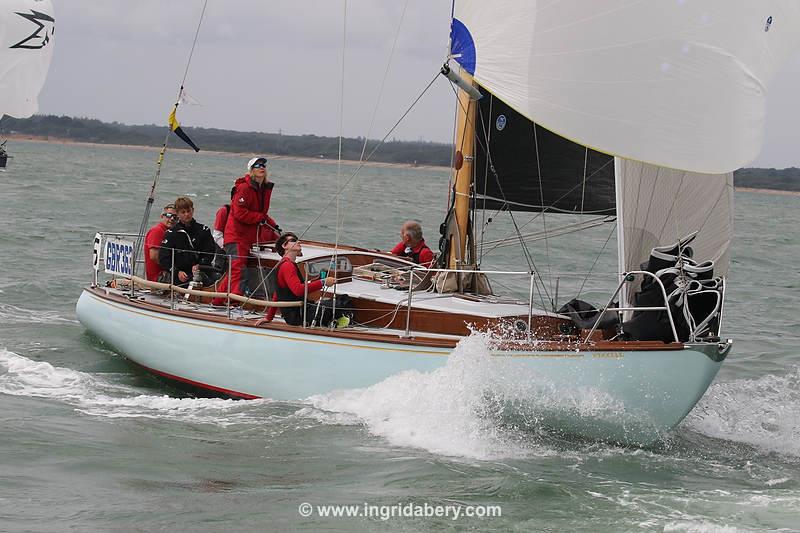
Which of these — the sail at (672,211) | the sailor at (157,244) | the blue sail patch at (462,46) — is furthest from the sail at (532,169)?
the sailor at (157,244)

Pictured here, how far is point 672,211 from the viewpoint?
8383 millimetres

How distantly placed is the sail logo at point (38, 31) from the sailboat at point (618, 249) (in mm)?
27052

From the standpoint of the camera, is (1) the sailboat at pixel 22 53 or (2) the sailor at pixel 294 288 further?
Answer: (1) the sailboat at pixel 22 53

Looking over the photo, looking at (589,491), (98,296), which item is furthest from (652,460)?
(98,296)

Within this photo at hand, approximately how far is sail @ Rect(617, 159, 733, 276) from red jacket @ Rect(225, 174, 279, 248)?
11.2 ft

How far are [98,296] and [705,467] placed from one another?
250 inches

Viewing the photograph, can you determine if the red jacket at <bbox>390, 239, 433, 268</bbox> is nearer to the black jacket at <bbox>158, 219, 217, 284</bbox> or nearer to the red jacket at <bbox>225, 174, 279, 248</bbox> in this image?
the red jacket at <bbox>225, 174, 279, 248</bbox>

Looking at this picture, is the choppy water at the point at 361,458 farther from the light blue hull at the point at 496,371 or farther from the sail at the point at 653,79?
the sail at the point at 653,79

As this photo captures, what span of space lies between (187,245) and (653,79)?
4950 millimetres

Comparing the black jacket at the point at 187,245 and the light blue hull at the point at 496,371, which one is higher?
the black jacket at the point at 187,245

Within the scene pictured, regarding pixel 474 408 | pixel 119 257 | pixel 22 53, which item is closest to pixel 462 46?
pixel 474 408

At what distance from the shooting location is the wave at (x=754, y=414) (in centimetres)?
855

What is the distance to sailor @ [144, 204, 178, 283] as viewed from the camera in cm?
1037

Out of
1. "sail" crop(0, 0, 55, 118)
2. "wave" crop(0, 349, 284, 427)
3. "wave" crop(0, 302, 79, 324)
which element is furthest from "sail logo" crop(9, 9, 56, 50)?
"wave" crop(0, 349, 284, 427)
